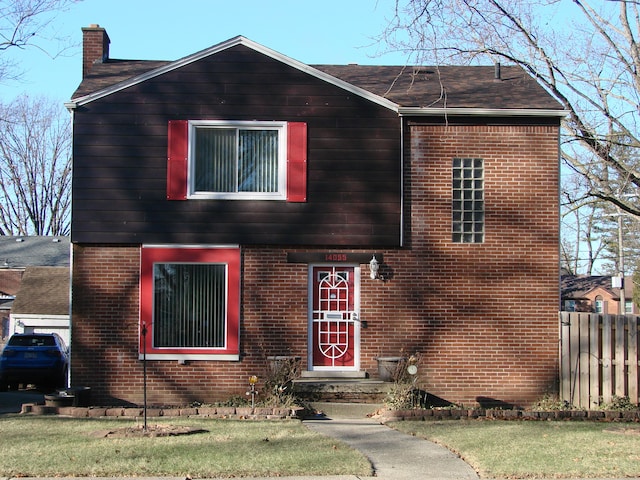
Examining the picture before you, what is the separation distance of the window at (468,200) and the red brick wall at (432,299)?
0.15m

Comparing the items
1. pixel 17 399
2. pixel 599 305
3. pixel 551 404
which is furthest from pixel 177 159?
pixel 599 305

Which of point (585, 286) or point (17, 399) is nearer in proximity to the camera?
point (17, 399)

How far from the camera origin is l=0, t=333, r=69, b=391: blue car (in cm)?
2066

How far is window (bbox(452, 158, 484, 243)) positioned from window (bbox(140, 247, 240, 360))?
14.4ft

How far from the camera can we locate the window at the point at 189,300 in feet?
52.2

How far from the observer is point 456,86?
1808 cm

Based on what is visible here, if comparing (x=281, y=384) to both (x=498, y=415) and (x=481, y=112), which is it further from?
(x=481, y=112)

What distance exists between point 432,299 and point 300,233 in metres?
2.87

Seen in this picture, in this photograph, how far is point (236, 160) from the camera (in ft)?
53.4

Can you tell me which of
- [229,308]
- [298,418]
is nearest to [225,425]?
[298,418]

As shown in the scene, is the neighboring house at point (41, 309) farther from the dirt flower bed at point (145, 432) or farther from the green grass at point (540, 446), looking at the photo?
the green grass at point (540, 446)

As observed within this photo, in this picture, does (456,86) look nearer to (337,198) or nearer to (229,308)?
(337,198)

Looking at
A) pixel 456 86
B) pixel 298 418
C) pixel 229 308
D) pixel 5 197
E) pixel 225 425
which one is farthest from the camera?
pixel 5 197

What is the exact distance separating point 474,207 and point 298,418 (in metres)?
5.74
